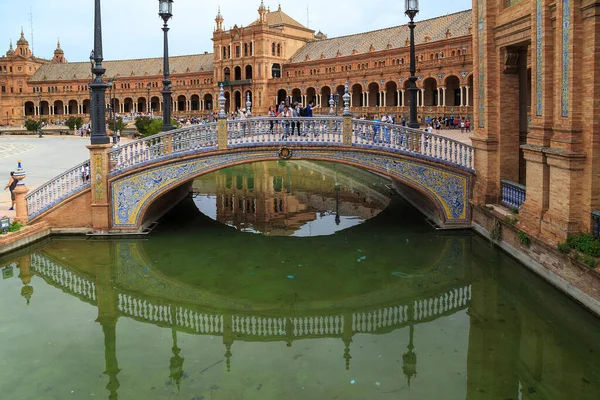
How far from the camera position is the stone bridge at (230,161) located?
15.0 meters

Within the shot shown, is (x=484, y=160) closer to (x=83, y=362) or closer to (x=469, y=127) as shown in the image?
(x=83, y=362)

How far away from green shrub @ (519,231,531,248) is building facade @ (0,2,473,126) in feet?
112

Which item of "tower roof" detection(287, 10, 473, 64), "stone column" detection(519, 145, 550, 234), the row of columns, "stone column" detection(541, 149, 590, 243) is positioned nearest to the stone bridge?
"stone column" detection(519, 145, 550, 234)

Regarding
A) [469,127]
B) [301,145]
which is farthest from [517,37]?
[469,127]

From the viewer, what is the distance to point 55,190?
1506cm

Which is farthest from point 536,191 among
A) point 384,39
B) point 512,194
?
point 384,39

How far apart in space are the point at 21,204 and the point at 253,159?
5.59 m

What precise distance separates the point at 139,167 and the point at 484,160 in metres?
8.28

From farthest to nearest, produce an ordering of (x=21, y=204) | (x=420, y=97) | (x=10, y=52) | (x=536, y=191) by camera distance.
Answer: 1. (x=10, y=52)
2. (x=420, y=97)
3. (x=21, y=204)
4. (x=536, y=191)

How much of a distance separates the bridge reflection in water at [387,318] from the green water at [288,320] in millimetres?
32

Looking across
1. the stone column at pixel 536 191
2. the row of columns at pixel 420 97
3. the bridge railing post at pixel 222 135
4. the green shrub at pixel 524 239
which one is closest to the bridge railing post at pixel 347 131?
the bridge railing post at pixel 222 135

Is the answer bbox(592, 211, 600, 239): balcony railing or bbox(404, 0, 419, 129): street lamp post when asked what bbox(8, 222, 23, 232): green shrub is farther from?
bbox(592, 211, 600, 239): balcony railing

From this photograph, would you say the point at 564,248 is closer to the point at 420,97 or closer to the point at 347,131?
the point at 347,131

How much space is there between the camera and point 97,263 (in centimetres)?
1317
